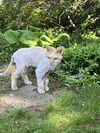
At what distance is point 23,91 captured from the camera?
19.4 ft

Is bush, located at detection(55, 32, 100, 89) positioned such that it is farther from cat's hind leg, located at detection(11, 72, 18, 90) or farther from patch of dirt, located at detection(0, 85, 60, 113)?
cat's hind leg, located at detection(11, 72, 18, 90)

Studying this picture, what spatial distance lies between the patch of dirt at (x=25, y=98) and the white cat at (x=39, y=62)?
0.13 m

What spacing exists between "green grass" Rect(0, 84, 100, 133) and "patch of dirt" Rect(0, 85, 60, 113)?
A: 0.79 feet

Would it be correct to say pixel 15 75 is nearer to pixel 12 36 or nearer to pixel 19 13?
pixel 12 36

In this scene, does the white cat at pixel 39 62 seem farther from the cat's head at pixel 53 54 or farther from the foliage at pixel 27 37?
the foliage at pixel 27 37

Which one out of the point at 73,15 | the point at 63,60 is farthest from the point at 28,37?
the point at 73,15

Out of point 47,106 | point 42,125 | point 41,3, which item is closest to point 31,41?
point 41,3

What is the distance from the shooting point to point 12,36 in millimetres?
7602

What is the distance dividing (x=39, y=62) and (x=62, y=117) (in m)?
1.24

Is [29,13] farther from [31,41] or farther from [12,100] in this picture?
[12,100]

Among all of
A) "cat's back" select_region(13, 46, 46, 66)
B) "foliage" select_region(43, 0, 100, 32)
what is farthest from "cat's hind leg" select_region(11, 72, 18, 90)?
"foliage" select_region(43, 0, 100, 32)

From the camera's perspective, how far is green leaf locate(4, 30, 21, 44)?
7.53 metres

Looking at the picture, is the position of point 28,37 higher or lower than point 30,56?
lower

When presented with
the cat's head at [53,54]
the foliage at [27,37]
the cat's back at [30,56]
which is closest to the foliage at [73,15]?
the foliage at [27,37]
